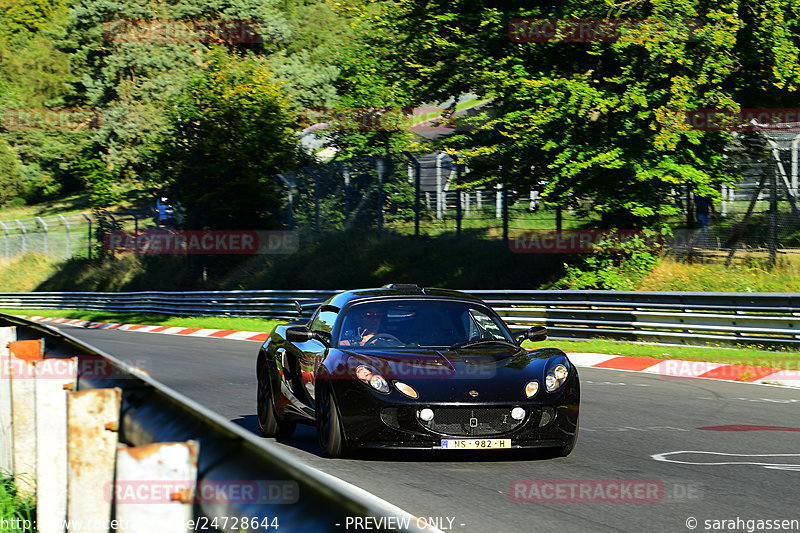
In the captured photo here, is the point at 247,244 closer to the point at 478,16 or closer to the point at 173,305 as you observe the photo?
the point at 173,305

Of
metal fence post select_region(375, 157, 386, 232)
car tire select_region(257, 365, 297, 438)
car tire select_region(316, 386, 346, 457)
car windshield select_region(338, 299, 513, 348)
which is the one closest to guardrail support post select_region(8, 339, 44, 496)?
car tire select_region(316, 386, 346, 457)

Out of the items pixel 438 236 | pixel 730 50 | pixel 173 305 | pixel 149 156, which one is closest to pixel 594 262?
pixel 730 50

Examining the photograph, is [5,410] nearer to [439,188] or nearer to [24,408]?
[24,408]

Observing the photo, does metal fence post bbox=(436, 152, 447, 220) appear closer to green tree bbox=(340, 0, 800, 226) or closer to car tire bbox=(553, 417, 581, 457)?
green tree bbox=(340, 0, 800, 226)

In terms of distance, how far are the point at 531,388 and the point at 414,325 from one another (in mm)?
1525

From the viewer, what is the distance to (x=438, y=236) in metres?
30.5

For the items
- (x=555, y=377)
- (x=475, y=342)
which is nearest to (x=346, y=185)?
(x=475, y=342)

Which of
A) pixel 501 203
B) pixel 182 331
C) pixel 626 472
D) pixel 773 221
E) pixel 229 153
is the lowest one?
pixel 182 331

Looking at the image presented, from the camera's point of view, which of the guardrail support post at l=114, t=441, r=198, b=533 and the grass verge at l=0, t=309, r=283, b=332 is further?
the grass verge at l=0, t=309, r=283, b=332

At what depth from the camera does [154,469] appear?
8.90ft

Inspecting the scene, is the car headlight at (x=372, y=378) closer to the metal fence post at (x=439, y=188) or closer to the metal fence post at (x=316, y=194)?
the metal fence post at (x=439, y=188)

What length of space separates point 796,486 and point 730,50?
15837mm

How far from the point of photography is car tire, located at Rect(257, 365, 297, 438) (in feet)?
30.3

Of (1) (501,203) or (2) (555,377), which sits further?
(1) (501,203)
